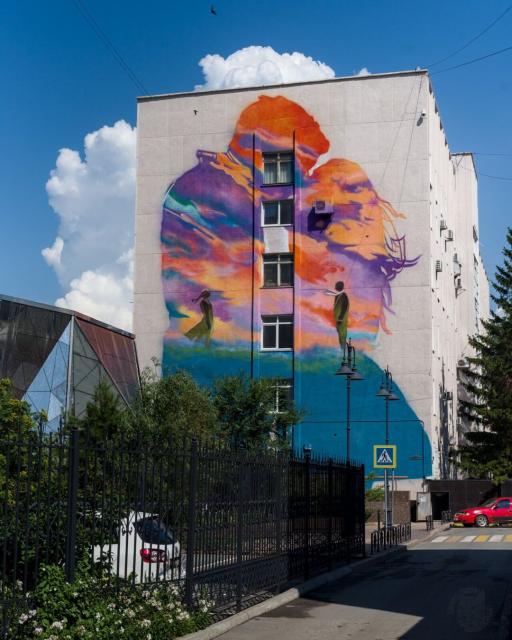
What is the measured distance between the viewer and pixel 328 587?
1791cm

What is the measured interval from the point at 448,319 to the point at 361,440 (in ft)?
45.3

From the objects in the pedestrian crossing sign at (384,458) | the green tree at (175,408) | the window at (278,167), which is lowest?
the pedestrian crossing sign at (384,458)

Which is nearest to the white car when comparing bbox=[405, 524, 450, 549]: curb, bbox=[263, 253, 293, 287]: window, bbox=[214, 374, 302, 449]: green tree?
bbox=[405, 524, 450, 549]: curb

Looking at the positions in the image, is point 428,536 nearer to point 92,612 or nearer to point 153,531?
point 153,531

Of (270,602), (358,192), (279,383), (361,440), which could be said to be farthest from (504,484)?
(270,602)

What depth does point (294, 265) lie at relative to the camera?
52188 mm

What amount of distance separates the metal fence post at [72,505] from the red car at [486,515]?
36690 millimetres

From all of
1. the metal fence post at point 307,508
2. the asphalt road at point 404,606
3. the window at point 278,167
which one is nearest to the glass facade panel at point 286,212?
the window at point 278,167

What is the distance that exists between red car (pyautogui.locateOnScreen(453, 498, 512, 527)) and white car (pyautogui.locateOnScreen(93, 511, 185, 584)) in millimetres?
34199

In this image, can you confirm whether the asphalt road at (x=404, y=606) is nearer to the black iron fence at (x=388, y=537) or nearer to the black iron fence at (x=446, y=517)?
the black iron fence at (x=388, y=537)

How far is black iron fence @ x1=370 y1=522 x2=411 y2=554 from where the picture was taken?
27.2 metres

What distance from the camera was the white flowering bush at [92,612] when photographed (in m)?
9.26

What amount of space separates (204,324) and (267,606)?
3943 cm

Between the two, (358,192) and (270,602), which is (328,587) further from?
(358,192)
